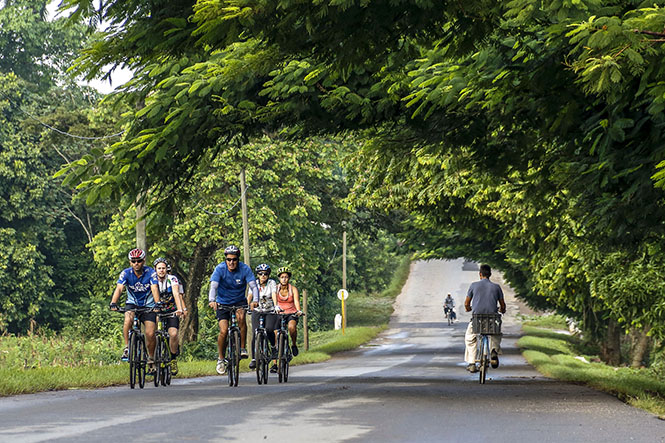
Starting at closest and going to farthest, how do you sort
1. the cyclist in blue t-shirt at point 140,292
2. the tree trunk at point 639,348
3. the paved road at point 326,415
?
the paved road at point 326,415
the cyclist in blue t-shirt at point 140,292
the tree trunk at point 639,348

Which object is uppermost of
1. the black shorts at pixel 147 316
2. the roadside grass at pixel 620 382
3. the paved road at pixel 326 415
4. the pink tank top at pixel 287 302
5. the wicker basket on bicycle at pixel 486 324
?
the pink tank top at pixel 287 302

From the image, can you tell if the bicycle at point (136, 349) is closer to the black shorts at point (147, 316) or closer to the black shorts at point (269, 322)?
the black shorts at point (147, 316)

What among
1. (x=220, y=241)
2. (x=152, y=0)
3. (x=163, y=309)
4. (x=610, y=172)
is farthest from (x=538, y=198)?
(x=220, y=241)

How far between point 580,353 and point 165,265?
33.3m

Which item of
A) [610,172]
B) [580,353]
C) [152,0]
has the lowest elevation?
[580,353]

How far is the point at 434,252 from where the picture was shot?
137ft

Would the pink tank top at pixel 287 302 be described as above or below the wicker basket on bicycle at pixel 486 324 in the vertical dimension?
above

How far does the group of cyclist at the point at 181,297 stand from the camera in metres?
14.0

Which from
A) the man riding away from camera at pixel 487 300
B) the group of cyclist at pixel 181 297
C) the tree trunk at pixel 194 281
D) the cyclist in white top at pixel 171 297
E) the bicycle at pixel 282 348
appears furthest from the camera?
the tree trunk at pixel 194 281

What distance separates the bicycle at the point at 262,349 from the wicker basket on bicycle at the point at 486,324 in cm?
362

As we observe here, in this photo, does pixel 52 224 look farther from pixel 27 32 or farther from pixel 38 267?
pixel 27 32

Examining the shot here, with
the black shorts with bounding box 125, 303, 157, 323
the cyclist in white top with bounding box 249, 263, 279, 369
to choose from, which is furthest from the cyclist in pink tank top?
the black shorts with bounding box 125, 303, 157, 323

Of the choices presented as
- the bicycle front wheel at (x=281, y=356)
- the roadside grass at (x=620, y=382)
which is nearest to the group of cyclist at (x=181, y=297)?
the bicycle front wheel at (x=281, y=356)

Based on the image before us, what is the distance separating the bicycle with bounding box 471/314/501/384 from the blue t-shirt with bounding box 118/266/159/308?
587 centimetres
